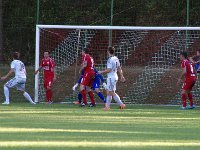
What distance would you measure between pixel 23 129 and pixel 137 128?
2.46m

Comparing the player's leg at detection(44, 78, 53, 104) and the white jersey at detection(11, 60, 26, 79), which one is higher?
the white jersey at detection(11, 60, 26, 79)

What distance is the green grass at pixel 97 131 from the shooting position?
13.5 m

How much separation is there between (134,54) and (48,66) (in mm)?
4131

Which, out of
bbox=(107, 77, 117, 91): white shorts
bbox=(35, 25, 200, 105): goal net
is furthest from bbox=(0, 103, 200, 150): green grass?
bbox=(35, 25, 200, 105): goal net

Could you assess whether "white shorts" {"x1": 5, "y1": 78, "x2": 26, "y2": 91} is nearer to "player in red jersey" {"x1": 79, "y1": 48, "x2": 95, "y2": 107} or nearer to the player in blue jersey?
"player in red jersey" {"x1": 79, "y1": 48, "x2": 95, "y2": 107}

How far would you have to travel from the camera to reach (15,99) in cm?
3375

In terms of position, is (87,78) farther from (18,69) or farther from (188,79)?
(188,79)

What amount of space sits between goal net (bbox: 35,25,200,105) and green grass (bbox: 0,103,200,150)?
32.9 ft

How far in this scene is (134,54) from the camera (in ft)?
109

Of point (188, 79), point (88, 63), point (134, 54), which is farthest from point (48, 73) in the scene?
point (188, 79)

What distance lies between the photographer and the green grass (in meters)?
13.5

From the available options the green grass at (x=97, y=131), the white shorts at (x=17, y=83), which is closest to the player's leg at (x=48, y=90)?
the white shorts at (x=17, y=83)

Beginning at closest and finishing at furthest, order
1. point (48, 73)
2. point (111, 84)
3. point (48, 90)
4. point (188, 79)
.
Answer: point (111, 84)
point (188, 79)
point (48, 90)
point (48, 73)

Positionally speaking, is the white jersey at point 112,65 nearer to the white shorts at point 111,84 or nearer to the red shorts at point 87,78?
the white shorts at point 111,84
